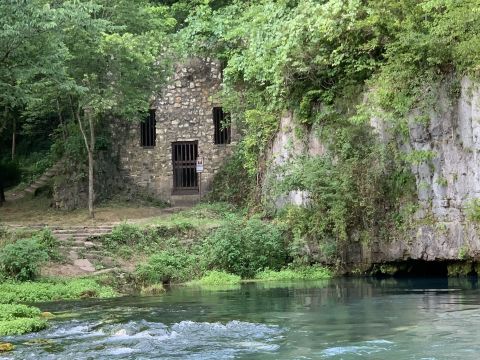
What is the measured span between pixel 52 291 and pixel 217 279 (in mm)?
4520

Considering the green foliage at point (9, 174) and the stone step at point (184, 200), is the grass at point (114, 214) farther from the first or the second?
the green foliage at point (9, 174)

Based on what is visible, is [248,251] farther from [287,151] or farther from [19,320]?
[19,320]

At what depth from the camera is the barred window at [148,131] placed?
29.5 meters

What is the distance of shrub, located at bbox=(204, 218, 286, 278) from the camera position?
20000 millimetres

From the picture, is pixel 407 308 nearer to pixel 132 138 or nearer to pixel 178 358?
pixel 178 358

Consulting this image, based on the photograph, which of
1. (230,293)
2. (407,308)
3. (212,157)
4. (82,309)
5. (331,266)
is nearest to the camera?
(407,308)

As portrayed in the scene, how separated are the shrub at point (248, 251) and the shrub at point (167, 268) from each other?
0.64m

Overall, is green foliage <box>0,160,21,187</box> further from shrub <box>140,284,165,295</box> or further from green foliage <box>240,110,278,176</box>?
shrub <box>140,284,165,295</box>

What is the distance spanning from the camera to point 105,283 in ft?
60.4

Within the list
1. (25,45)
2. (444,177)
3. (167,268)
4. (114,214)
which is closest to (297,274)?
(167,268)

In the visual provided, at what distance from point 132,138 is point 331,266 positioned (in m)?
12.7

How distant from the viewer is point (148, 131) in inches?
1165

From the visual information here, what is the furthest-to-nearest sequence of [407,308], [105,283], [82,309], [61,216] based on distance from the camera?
[61,216] < [105,283] < [82,309] < [407,308]

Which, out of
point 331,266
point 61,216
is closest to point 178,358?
point 331,266
